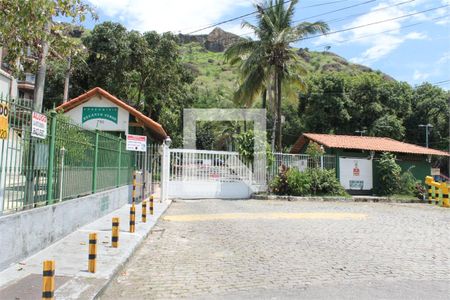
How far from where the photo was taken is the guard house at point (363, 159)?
76.0 feet

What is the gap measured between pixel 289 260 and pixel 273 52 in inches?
725

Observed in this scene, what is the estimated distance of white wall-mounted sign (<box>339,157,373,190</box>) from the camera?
23.1 m

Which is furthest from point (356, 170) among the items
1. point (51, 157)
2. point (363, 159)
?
point (51, 157)

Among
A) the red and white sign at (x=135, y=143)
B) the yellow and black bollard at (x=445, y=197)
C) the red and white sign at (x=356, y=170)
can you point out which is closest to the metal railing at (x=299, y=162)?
the red and white sign at (x=356, y=170)

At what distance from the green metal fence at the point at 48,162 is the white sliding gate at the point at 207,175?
6622 millimetres

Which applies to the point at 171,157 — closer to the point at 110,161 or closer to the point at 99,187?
the point at 110,161

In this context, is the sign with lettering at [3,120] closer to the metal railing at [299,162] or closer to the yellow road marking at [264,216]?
the yellow road marking at [264,216]

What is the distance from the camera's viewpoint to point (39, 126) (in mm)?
7020

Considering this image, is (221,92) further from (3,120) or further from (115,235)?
(3,120)

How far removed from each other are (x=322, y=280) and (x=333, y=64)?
9714cm

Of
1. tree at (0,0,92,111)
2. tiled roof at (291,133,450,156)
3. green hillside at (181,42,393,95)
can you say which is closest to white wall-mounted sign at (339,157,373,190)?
tiled roof at (291,133,450,156)

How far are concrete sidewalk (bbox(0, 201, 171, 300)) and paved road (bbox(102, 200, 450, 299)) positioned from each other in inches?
9.5

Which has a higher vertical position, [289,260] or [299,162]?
[299,162]

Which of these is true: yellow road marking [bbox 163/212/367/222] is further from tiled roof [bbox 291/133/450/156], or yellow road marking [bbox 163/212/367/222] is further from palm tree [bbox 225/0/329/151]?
palm tree [bbox 225/0/329/151]
